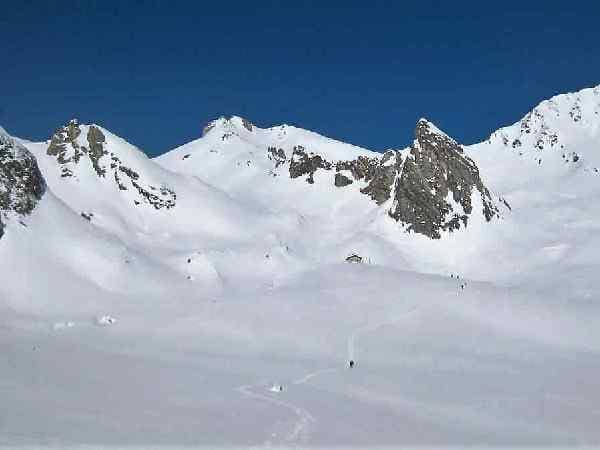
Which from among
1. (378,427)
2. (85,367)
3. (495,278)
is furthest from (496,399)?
(495,278)

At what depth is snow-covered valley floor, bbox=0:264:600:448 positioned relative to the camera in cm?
1356

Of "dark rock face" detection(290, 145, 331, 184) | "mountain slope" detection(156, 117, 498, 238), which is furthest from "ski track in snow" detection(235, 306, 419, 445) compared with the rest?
"dark rock face" detection(290, 145, 331, 184)

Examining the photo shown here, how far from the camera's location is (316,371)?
22.4 metres

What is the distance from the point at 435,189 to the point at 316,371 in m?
57.3

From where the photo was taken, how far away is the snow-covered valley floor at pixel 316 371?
13.6m

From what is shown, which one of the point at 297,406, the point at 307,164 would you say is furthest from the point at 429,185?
the point at 297,406

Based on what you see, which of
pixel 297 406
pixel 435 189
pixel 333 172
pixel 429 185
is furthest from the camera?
pixel 333 172

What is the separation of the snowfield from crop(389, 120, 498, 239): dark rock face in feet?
5.91

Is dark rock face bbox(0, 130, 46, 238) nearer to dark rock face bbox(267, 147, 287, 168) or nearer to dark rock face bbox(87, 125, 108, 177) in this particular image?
dark rock face bbox(87, 125, 108, 177)

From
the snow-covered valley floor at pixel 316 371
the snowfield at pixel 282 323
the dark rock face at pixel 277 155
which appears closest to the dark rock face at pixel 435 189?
the snowfield at pixel 282 323

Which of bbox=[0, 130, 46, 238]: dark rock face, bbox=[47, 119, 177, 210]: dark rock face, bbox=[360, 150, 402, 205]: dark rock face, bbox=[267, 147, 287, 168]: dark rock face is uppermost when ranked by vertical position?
bbox=[267, 147, 287, 168]: dark rock face

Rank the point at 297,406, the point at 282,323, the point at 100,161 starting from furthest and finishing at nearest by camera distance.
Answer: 1. the point at 100,161
2. the point at 282,323
3. the point at 297,406

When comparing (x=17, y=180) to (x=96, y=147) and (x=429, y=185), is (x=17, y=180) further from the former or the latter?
(x=429, y=185)

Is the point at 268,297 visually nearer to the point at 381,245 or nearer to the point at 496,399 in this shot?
the point at 496,399
